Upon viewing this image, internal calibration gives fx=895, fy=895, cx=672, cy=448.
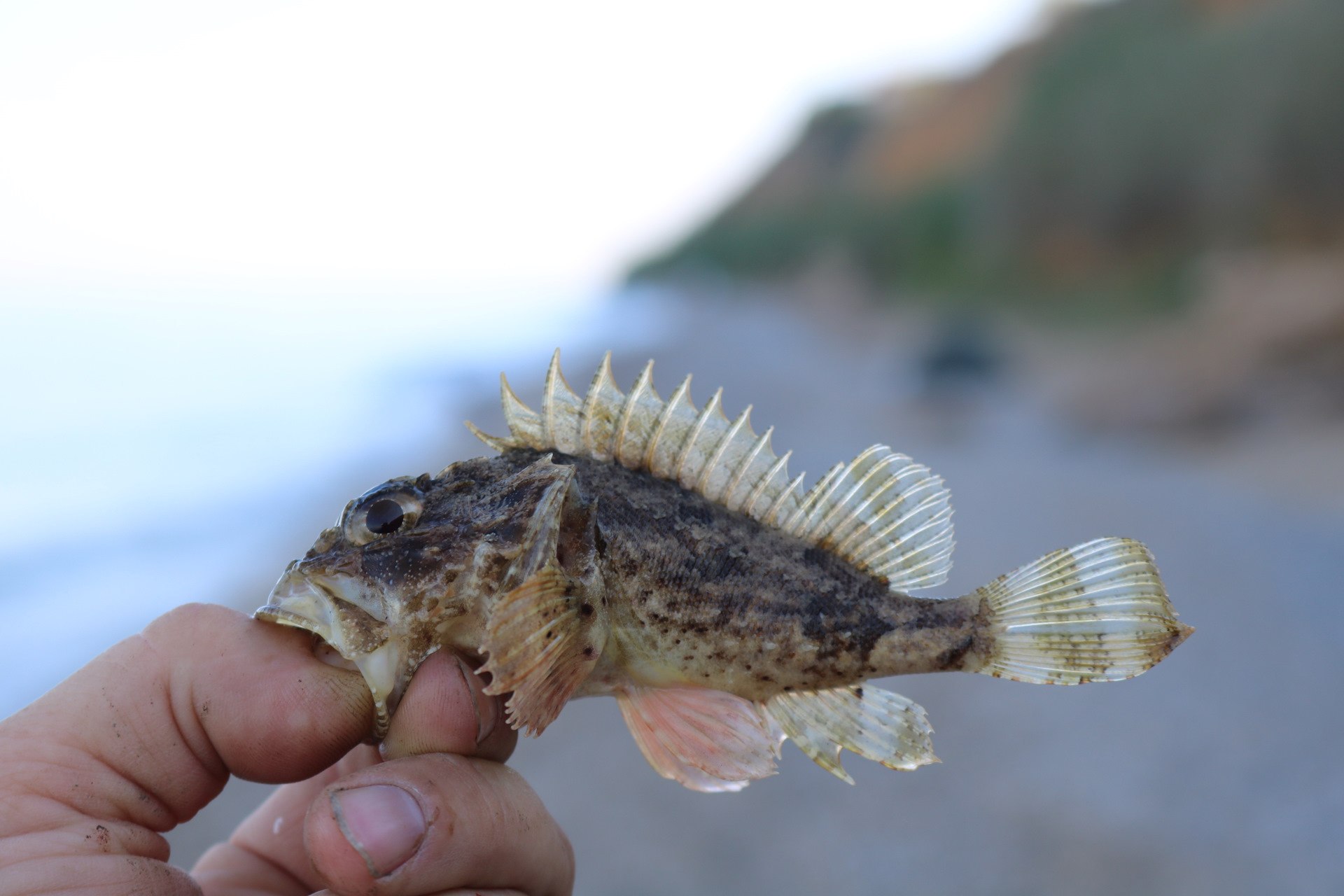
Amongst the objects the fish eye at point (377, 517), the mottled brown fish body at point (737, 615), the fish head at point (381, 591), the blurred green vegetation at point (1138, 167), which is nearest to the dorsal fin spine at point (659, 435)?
the mottled brown fish body at point (737, 615)

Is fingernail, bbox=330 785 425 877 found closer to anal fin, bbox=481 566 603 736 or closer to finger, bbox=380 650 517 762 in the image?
finger, bbox=380 650 517 762

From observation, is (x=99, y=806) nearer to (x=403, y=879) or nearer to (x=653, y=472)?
(x=403, y=879)

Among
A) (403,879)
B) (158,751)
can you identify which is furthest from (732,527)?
(158,751)

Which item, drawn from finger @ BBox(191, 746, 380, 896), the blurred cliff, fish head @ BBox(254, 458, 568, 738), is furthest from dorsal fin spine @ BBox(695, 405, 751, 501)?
the blurred cliff

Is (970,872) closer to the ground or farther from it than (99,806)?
closer to the ground

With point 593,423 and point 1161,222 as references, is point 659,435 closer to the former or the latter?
point 593,423

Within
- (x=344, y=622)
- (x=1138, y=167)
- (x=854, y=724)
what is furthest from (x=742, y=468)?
(x=1138, y=167)
